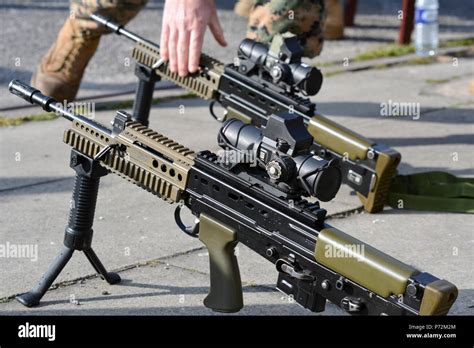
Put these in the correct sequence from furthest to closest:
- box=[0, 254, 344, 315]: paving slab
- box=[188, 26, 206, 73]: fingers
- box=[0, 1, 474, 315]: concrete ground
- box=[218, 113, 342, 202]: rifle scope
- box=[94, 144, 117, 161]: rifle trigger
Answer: box=[188, 26, 206, 73]: fingers → box=[0, 1, 474, 315]: concrete ground → box=[0, 254, 344, 315]: paving slab → box=[94, 144, 117, 161]: rifle trigger → box=[218, 113, 342, 202]: rifle scope

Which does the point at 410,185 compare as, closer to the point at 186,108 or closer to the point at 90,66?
the point at 186,108

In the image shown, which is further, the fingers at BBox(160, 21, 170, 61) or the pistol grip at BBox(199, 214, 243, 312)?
the fingers at BBox(160, 21, 170, 61)

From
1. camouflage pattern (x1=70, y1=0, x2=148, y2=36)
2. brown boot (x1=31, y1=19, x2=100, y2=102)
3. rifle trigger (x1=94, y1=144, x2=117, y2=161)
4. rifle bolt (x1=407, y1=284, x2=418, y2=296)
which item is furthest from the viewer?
brown boot (x1=31, y1=19, x2=100, y2=102)

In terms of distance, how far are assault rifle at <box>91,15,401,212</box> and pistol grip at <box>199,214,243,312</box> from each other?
5.86ft

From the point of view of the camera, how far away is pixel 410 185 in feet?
19.8

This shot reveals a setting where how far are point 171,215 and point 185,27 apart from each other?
1120 millimetres

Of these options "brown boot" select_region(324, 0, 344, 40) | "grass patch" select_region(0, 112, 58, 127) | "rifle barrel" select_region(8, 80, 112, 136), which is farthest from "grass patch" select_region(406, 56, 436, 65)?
"rifle barrel" select_region(8, 80, 112, 136)

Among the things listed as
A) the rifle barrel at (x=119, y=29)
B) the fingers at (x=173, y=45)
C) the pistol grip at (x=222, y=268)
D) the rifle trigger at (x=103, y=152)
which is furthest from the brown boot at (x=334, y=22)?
the pistol grip at (x=222, y=268)

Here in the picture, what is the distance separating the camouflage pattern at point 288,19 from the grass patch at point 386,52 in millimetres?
2995

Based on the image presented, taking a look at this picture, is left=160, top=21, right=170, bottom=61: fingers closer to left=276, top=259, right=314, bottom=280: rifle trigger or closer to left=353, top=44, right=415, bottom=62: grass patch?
left=276, top=259, right=314, bottom=280: rifle trigger

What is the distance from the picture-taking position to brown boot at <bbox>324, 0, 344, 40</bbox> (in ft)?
34.8

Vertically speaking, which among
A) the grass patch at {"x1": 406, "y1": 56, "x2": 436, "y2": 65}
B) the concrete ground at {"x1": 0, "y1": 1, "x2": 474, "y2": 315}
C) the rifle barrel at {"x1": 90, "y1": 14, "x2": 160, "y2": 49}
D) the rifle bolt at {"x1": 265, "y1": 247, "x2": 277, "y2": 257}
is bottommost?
the concrete ground at {"x1": 0, "y1": 1, "x2": 474, "y2": 315}

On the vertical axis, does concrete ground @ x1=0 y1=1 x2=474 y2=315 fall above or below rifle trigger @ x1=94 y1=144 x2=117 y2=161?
below
